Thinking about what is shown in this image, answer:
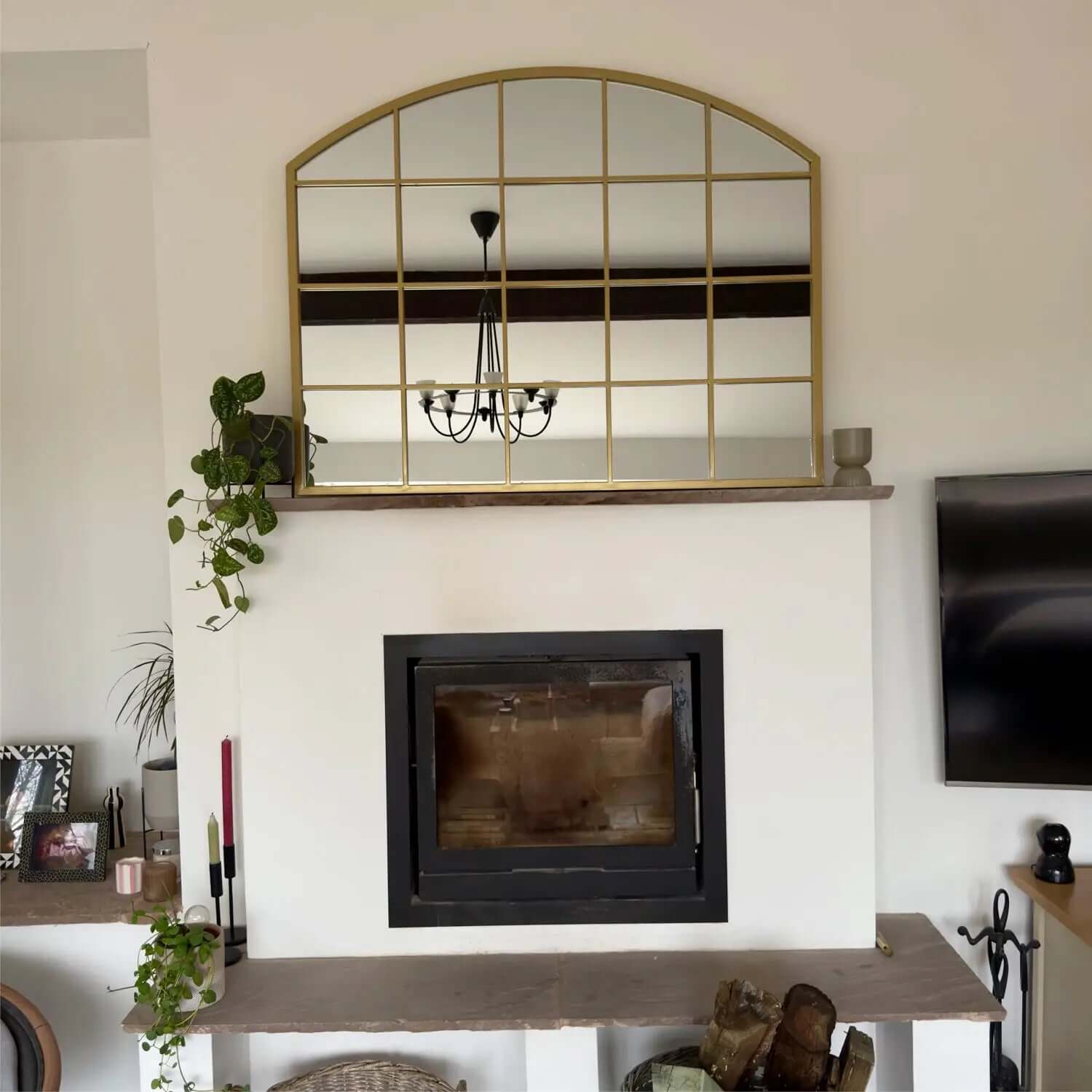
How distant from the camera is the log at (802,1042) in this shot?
167 centimetres

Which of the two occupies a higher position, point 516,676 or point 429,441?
point 429,441

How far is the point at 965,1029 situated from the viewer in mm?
1810

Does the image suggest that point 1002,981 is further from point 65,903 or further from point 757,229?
point 65,903

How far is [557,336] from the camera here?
2.06 m

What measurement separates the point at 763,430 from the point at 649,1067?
4.72 ft

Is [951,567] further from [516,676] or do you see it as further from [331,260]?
[331,260]

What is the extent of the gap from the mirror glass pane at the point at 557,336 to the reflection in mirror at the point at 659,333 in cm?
4

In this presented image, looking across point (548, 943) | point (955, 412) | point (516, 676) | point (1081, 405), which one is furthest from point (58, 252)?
point (1081, 405)

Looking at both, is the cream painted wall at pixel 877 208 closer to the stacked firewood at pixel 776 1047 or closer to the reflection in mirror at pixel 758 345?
the reflection in mirror at pixel 758 345

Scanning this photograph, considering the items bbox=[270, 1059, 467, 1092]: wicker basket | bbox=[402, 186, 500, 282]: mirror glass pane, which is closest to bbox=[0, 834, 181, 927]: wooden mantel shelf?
bbox=[270, 1059, 467, 1092]: wicker basket

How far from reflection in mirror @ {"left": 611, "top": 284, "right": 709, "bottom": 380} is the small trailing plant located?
1.51 meters

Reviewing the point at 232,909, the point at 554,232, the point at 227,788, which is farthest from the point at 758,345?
the point at 232,909

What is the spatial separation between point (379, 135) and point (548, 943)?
1.89 m

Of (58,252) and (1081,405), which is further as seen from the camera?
(58,252)
